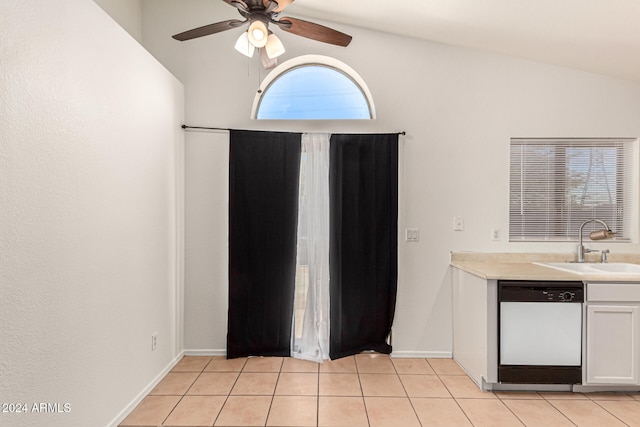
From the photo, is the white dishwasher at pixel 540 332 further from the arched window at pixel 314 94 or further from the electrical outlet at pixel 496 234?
the arched window at pixel 314 94

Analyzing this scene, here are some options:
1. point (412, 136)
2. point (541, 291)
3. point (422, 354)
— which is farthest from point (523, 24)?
point (422, 354)

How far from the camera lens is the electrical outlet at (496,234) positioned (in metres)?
3.27

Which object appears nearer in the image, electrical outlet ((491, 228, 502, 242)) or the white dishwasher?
the white dishwasher

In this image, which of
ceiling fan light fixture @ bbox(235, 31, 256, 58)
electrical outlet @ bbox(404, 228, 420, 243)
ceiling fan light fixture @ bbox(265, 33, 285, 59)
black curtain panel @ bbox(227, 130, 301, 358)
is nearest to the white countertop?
electrical outlet @ bbox(404, 228, 420, 243)

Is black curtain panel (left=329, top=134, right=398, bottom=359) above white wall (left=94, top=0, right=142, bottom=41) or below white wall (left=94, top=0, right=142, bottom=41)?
below

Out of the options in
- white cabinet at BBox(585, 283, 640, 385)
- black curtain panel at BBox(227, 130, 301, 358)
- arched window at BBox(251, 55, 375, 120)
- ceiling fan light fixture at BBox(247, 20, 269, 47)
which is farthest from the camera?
arched window at BBox(251, 55, 375, 120)

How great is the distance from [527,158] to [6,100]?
354 cm

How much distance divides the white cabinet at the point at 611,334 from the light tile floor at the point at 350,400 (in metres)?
0.17

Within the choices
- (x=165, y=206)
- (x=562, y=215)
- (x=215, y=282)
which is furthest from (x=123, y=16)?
(x=562, y=215)

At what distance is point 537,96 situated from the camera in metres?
3.25

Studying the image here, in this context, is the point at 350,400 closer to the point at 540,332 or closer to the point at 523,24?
the point at 540,332

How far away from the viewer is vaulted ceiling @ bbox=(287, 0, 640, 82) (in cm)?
241

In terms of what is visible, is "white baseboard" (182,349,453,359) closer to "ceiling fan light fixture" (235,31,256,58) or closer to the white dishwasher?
the white dishwasher

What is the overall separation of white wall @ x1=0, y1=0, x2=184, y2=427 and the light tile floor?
0.33 m
